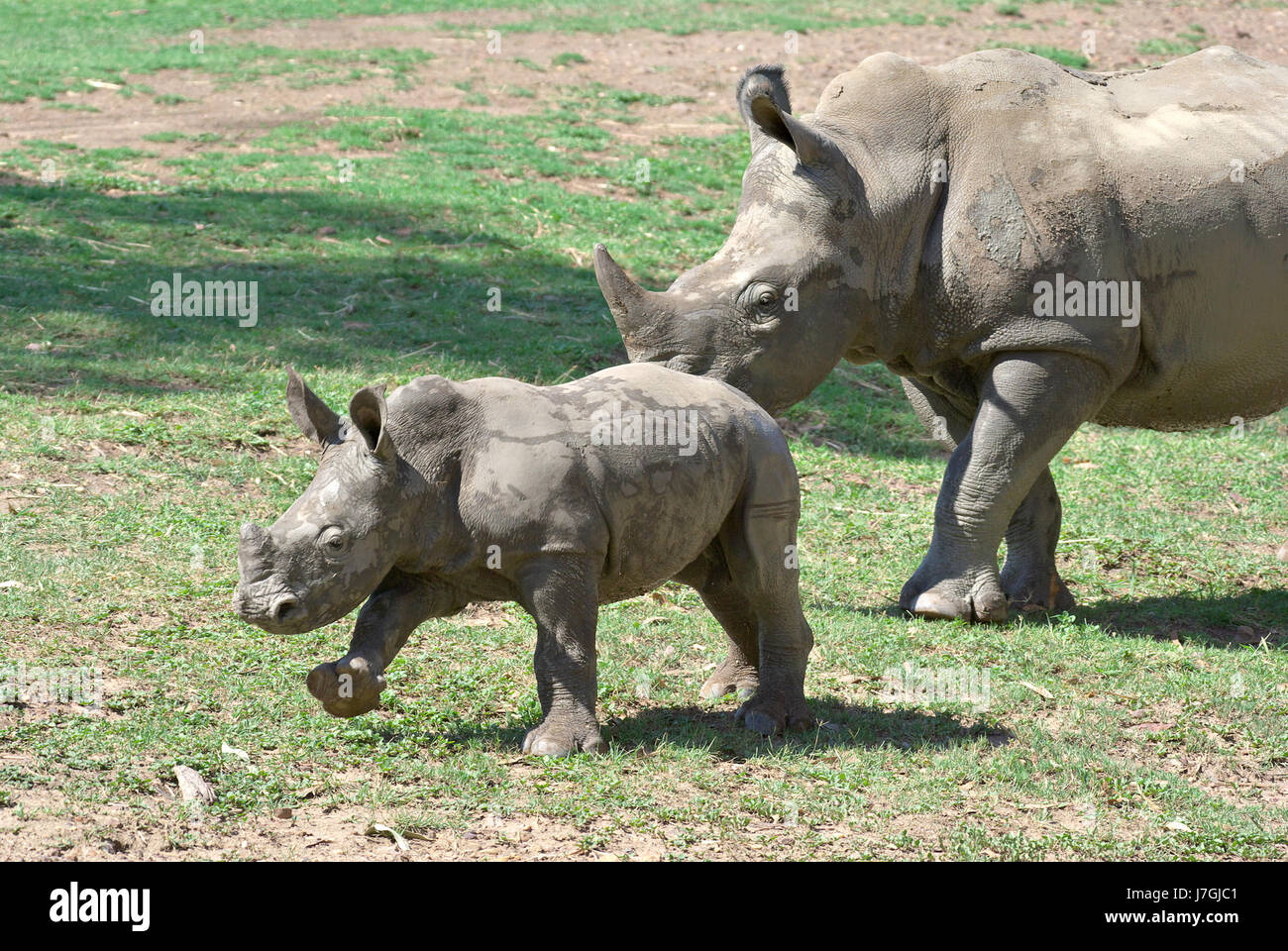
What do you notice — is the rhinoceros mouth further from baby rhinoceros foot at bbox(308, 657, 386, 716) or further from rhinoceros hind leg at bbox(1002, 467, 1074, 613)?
baby rhinoceros foot at bbox(308, 657, 386, 716)

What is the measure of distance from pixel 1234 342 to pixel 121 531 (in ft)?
20.1

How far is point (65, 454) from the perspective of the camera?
961 centimetres

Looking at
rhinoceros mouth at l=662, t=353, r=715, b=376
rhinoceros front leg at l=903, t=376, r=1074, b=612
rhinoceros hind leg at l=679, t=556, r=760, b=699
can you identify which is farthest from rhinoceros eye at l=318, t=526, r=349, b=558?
rhinoceros front leg at l=903, t=376, r=1074, b=612

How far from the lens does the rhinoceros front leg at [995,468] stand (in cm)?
823

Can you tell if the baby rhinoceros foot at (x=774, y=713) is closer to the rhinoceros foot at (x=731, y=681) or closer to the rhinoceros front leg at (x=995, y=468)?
the rhinoceros foot at (x=731, y=681)

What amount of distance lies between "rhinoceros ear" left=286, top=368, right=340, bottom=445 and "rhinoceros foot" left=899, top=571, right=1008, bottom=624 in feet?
12.3

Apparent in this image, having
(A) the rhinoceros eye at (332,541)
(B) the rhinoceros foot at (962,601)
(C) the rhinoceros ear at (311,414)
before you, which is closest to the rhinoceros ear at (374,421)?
(C) the rhinoceros ear at (311,414)

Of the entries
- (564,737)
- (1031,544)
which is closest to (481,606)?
(564,737)

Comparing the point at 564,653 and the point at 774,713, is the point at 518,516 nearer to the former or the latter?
the point at 564,653

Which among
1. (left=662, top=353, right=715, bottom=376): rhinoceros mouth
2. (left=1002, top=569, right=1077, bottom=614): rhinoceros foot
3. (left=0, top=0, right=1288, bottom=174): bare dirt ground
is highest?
(left=0, top=0, right=1288, bottom=174): bare dirt ground

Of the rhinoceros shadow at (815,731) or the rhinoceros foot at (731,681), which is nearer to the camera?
the rhinoceros shadow at (815,731)

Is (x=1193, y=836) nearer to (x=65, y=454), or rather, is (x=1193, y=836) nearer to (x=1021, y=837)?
(x=1021, y=837)

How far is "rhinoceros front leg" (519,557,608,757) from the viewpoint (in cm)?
591

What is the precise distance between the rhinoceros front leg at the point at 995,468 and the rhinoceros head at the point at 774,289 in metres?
0.88
